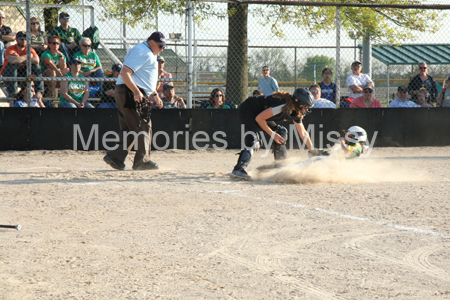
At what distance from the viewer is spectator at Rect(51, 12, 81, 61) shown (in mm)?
11109

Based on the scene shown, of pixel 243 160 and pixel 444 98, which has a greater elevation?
pixel 444 98

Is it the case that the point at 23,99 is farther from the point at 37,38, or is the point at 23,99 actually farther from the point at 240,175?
the point at 240,175

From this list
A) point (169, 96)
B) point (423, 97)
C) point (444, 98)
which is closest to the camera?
point (169, 96)

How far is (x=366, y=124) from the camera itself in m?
10.6

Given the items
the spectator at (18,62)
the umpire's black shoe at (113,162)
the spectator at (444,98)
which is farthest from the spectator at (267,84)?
the umpire's black shoe at (113,162)

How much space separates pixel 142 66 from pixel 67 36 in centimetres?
561

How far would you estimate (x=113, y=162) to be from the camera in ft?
22.8

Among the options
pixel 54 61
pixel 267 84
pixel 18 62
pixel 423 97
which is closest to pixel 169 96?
pixel 267 84

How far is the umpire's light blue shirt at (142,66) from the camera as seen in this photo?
6.53m

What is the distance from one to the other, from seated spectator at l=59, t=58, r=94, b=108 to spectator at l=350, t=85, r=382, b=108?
19.5 feet

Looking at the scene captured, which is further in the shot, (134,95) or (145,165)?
(145,165)

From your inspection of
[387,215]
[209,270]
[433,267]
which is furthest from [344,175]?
[209,270]

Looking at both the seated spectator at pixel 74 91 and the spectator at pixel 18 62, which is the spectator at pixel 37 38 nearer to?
the spectator at pixel 18 62

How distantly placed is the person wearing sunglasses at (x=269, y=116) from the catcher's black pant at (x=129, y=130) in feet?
4.46
